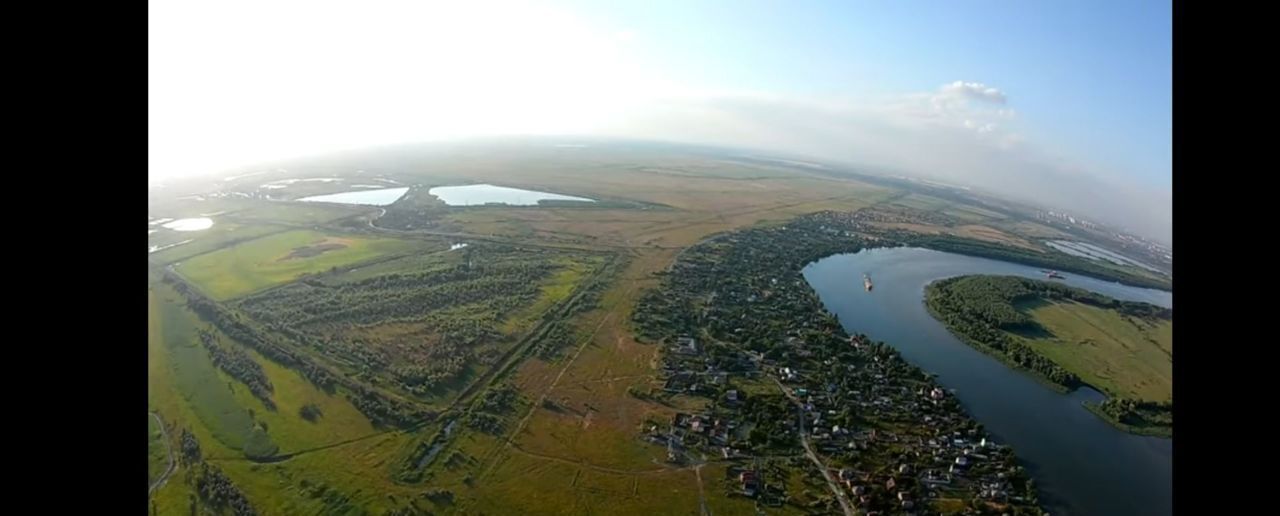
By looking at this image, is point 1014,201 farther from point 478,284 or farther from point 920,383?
point 478,284

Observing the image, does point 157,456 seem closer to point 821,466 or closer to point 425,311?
point 425,311

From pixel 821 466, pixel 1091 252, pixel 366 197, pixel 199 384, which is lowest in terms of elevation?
pixel 821 466

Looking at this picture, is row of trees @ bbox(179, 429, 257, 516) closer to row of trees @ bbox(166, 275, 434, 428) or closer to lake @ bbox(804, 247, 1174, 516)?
row of trees @ bbox(166, 275, 434, 428)

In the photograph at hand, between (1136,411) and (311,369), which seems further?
(1136,411)

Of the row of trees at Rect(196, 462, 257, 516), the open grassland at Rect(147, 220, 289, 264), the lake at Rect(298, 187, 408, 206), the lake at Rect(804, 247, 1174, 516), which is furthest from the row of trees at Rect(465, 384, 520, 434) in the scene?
the lake at Rect(298, 187, 408, 206)

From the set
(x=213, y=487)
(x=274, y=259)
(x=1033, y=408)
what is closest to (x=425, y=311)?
(x=213, y=487)

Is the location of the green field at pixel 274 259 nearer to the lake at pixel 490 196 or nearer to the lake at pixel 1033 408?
the lake at pixel 490 196
